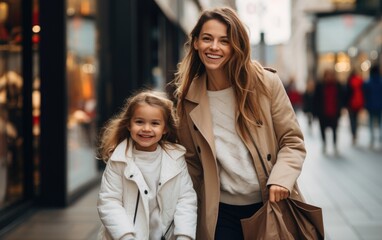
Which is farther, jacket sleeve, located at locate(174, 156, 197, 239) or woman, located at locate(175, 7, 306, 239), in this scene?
woman, located at locate(175, 7, 306, 239)

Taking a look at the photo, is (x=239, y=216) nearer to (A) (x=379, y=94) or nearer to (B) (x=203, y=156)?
(B) (x=203, y=156)

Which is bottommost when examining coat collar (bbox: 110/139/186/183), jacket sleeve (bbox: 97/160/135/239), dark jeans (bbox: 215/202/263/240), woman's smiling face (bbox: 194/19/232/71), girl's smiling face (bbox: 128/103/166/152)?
dark jeans (bbox: 215/202/263/240)

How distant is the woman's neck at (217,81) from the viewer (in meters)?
3.12

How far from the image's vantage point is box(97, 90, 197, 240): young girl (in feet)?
9.16

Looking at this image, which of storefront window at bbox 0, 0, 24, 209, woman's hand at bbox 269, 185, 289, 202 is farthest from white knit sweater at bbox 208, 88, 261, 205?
storefront window at bbox 0, 0, 24, 209

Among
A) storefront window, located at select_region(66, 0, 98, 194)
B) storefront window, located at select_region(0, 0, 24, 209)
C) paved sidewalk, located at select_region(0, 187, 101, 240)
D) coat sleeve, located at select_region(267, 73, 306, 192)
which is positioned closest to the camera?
coat sleeve, located at select_region(267, 73, 306, 192)

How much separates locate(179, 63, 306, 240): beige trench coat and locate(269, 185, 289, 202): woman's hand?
0.21ft

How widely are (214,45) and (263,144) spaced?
55 centimetres

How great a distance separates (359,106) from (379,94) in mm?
566

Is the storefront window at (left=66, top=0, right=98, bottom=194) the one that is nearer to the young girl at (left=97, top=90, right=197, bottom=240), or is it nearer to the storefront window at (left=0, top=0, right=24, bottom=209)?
the storefront window at (left=0, top=0, right=24, bottom=209)

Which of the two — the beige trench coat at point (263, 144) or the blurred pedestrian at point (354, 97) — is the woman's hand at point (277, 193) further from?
the blurred pedestrian at point (354, 97)

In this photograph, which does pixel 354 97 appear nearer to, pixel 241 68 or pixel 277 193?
pixel 241 68

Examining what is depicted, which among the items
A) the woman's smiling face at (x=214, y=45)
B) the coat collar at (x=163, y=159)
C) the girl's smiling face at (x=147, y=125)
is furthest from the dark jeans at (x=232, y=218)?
the woman's smiling face at (x=214, y=45)

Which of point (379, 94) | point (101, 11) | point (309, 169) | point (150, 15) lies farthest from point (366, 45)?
point (101, 11)
